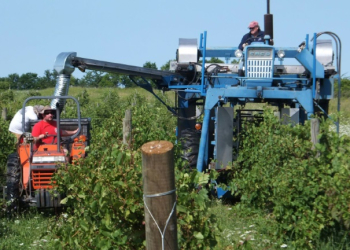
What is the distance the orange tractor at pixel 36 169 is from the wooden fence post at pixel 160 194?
5.68 metres

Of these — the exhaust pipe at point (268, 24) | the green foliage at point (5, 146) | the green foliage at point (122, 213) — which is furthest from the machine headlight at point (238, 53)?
the green foliage at point (122, 213)

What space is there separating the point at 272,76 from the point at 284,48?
61cm

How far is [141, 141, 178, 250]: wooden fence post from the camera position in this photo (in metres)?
4.38

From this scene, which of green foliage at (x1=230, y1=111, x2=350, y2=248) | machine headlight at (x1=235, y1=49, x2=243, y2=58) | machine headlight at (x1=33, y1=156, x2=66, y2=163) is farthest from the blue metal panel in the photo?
machine headlight at (x1=33, y1=156, x2=66, y2=163)

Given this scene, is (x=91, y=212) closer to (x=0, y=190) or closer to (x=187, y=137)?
(x=0, y=190)

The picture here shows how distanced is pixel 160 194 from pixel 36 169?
20.5 feet

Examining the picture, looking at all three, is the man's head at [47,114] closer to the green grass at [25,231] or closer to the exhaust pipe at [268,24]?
the green grass at [25,231]

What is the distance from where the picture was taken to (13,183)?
10.5 m

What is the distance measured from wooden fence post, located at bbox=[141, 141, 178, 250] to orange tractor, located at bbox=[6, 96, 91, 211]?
18.6 ft

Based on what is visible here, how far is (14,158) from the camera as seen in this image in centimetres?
1076

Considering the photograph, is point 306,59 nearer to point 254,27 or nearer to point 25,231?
point 254,27

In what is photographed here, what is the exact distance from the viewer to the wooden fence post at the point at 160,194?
4375mm

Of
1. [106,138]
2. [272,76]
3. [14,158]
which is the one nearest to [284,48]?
[272,76]

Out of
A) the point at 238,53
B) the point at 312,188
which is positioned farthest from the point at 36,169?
the point at 312,188
